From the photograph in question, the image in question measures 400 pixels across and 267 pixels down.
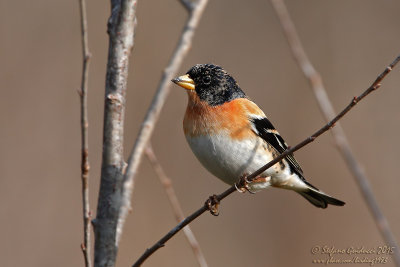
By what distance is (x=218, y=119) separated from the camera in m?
2.94

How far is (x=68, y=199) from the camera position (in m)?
4.65

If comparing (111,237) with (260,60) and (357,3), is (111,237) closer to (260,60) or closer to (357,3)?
(260,60)

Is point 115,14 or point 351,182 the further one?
point 351,182

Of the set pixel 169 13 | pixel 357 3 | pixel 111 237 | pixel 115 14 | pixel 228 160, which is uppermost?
pixel 169 13

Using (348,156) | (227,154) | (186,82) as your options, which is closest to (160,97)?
(348,156)

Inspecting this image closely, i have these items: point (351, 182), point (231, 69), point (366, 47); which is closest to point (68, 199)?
point (231, 69)

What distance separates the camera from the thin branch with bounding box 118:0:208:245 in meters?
1.73

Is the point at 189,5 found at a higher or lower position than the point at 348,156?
higher

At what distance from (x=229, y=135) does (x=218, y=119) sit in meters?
0.13

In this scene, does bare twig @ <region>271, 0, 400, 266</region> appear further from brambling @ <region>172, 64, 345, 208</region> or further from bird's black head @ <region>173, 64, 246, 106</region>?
bird's black head @ <region>173, 64, 246, 106</region>

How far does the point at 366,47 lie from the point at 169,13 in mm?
2089

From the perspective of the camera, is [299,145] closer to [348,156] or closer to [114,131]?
[348,156]

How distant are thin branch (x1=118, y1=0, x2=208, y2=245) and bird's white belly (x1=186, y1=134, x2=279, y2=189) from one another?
943 mm

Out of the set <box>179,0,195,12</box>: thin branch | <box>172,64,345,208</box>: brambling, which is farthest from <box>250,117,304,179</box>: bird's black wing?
<box>179,0,195,12</box>: thin branch
